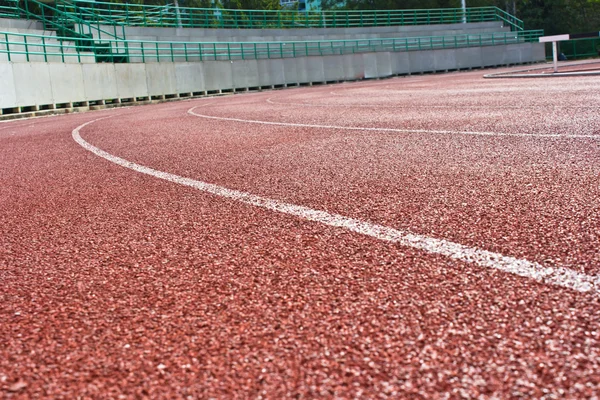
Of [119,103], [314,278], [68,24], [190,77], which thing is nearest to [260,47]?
[190,77]

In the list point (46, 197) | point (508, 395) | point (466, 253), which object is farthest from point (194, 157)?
point (508, 395)

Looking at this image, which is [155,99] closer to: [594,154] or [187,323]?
[594,154]

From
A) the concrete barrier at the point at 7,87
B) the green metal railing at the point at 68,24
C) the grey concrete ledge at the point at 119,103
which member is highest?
the green metal railing at the point at 68,24

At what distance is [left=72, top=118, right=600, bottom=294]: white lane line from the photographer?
262 cm

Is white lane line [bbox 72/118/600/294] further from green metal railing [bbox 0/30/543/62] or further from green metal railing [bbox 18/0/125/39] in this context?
green metal railing [bbox 18/0/125/39]

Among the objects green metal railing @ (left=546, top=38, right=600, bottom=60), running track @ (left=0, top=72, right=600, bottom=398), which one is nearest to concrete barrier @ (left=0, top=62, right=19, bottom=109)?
running track @ (left=0, top=72, right=600, bottom=398)

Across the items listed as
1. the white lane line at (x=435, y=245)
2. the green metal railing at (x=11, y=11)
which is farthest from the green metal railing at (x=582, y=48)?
the white lane line at (x=435, y=245)

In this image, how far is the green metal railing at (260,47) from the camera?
103 ft

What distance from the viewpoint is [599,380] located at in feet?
5.95

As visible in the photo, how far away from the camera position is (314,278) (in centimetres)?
292

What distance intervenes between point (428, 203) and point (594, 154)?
83.7 inches

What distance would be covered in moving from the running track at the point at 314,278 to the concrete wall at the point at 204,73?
18.1 metres

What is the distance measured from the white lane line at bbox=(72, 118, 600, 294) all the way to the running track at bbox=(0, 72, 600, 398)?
0.02m

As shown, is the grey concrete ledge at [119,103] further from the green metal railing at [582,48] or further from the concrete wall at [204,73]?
the green metal railing at [582,48]
